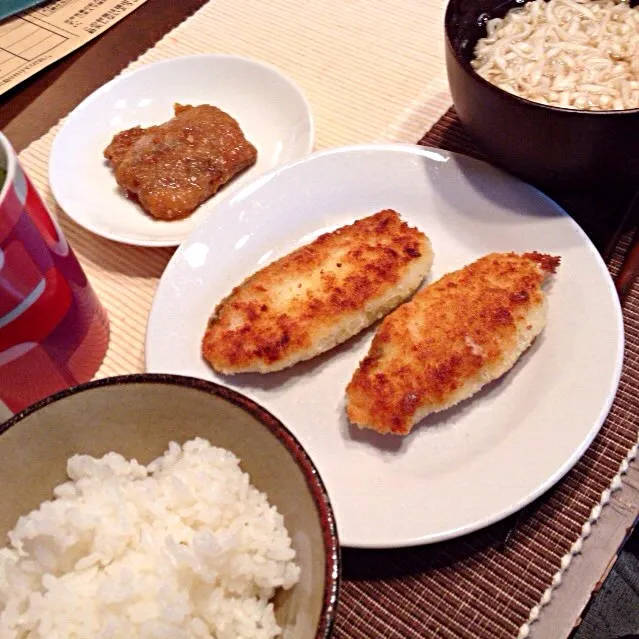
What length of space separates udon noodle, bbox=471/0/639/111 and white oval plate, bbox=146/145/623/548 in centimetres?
24

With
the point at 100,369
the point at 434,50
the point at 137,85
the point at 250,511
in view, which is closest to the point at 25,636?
the point at 250,511

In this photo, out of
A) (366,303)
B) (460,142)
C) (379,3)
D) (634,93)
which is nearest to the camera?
(366,303)

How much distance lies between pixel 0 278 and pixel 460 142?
3.97 feet

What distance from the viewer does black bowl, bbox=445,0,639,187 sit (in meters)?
1.30

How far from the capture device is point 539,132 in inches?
53.3

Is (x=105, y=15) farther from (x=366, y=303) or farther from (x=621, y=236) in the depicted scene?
(x=621, y=236)

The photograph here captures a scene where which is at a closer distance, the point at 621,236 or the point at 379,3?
the point at 621,236

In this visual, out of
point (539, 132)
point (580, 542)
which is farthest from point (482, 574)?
point (539, 132)

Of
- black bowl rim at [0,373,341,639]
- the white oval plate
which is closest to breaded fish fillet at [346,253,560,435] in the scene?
the white oval plate

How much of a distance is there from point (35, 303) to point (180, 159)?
2.37 feet

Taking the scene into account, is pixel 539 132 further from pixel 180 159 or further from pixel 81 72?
pixel 81 72

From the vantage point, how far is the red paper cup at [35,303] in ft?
3.48

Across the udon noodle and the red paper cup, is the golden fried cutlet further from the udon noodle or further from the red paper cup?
the udon noodle

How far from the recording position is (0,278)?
1.04 m
